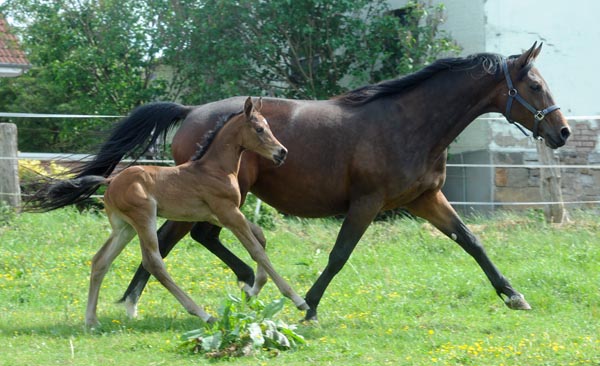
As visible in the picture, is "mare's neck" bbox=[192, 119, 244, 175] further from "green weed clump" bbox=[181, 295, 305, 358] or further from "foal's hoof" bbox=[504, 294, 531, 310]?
"foal's hoof" bbox=[504, 294, 531, 310]

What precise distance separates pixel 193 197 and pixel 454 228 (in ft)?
7.88

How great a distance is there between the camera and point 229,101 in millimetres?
7898

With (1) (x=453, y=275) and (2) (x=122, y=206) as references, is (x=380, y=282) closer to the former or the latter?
(1) (x=453, y=275)

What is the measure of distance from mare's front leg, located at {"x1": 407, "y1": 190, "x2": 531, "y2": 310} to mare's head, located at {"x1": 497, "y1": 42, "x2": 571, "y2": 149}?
3.22ft

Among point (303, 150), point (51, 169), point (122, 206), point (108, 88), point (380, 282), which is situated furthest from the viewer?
point (108, 88)

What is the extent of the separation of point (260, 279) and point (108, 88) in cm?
1078

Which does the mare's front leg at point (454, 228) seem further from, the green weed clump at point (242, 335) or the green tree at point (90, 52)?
the green tree at point (90, 52)

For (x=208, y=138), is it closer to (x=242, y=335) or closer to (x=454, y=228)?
(x=242, y=335)

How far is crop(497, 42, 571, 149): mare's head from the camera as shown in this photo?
7387mm

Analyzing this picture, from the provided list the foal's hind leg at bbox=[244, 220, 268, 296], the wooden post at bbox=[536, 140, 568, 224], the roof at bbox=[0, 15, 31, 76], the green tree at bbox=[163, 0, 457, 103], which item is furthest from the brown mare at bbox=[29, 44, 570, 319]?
the roof at bbox=[0, 15, 31, 76]

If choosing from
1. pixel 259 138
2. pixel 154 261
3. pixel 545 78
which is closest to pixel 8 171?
pixel 154 261

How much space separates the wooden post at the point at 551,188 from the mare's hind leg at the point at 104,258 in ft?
22.9

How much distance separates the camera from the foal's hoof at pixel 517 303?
7629 millimetres

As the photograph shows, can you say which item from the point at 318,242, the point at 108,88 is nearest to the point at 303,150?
the point at 318,242
